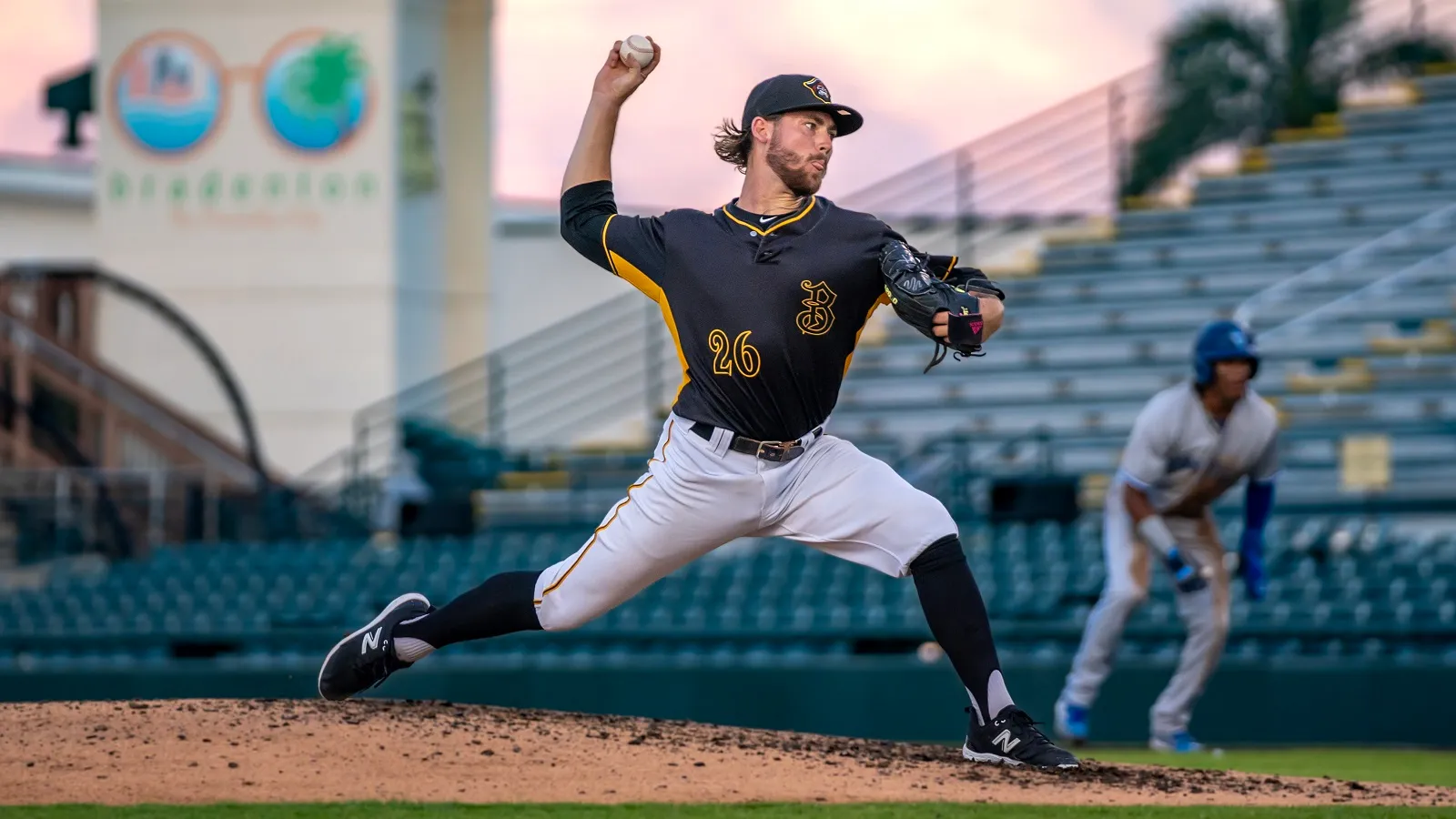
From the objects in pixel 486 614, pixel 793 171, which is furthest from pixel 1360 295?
pixel 486 614

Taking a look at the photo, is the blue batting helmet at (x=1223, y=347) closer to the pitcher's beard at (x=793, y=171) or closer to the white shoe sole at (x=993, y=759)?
the white shoe sole at (x=993, y=759)

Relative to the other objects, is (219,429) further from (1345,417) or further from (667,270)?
(667,270)

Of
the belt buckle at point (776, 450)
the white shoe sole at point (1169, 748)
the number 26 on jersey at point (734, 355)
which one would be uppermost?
the number 26 on jersey at point (734, 355)

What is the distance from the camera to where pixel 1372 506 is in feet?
41.6

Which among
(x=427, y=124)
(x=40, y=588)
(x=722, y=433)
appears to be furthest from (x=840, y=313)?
(x=427, y=124)

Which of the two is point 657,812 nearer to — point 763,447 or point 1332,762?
point 763,447

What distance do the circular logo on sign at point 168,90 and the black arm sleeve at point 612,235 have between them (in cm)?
1799

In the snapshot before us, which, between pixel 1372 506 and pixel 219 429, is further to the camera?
pixel 219 429

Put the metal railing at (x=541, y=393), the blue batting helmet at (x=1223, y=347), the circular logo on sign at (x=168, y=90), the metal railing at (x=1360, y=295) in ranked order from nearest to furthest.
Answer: the blue batting helmet at (x=1223, y=347) < the metal railing at (x=1360, y=295) < the metal railing at (x=541, y=393) < the circular logo on sign at (x=168, y=90)

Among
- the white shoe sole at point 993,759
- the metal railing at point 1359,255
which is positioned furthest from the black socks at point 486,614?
the metal railing at point 1359,255

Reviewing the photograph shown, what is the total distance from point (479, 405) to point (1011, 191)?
583 cm

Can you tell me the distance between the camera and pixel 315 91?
72.5 ft

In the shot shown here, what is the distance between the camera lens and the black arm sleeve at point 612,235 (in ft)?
17.4

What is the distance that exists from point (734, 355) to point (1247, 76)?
17532mm
